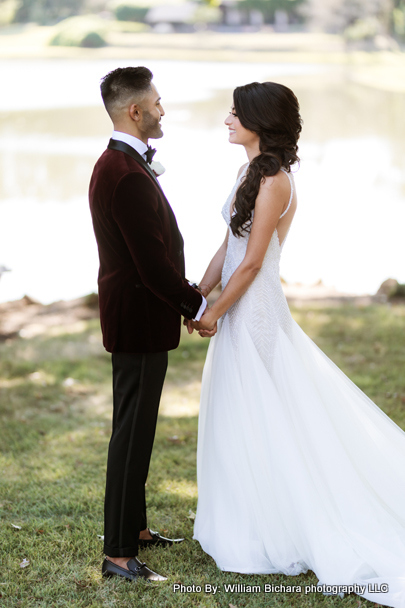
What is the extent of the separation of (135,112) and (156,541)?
81.1 inches

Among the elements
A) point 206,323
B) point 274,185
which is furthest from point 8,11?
point 206,323

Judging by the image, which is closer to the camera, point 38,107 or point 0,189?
point 0,189

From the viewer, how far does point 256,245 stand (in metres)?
2.90

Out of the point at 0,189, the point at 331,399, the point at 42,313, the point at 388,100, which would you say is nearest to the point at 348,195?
the point at 388,100

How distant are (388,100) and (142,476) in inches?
697

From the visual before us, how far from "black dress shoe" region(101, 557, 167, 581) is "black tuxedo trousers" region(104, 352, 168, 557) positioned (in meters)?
0.05

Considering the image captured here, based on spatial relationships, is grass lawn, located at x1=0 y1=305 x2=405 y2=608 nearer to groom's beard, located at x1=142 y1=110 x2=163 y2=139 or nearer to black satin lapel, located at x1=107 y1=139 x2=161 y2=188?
black satin lapel, located at x1=107 y1=139 x2=161 y2=188

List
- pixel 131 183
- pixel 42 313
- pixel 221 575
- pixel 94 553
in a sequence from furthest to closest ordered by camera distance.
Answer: pixel 42 313 → pixel 94 553 → pixel 221 575 → pixel 131 183

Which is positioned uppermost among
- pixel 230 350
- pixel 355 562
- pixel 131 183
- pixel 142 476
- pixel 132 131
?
pixel 132 131

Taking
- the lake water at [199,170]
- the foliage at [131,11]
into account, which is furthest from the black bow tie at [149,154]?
the foliage at [131,11]

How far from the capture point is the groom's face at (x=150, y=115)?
270 cm

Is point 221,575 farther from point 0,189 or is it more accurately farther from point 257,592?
point 0,189

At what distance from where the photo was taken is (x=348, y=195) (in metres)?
14.5

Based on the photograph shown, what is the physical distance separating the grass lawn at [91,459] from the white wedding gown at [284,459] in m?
0.16
